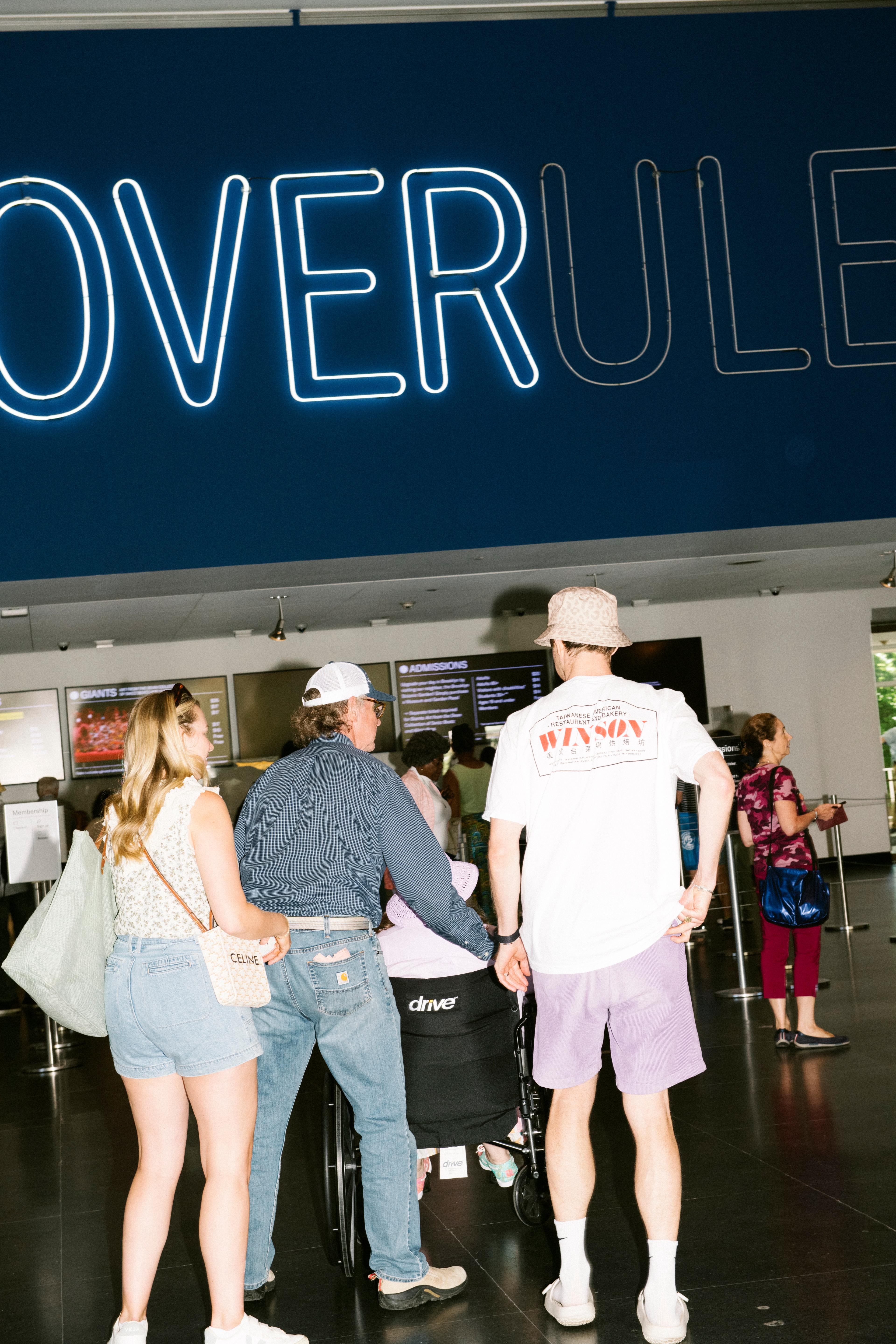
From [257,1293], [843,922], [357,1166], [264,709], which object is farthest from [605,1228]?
[264,709]

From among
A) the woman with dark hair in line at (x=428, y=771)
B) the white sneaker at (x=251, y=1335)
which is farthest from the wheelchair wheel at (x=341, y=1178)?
the woman with dark hair in line at (x=428, y=771)

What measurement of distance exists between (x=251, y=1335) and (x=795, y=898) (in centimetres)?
326

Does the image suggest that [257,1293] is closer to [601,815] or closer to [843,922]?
[601,815]

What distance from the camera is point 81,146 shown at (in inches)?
201

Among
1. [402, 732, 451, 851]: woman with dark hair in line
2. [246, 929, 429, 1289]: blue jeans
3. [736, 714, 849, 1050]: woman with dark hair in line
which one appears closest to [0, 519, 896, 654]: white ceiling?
[402, 732, 451, 851]: woman with dark hair in line

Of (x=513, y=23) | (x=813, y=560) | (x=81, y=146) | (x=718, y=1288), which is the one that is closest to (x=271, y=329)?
(x=81, y=146)

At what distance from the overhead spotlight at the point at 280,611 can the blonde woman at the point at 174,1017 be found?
5.69 m

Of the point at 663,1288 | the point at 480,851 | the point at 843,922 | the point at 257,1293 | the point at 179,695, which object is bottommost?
the point at 843,922

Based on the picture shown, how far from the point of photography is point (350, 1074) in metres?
2.76

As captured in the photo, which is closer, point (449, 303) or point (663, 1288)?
point (663, 1288)

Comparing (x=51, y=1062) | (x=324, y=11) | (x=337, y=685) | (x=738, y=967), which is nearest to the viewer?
(x=337, y=685)

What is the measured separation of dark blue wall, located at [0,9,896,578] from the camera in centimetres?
506

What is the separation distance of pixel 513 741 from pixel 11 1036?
18.6ft

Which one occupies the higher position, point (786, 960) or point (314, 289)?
point (314, 289)
